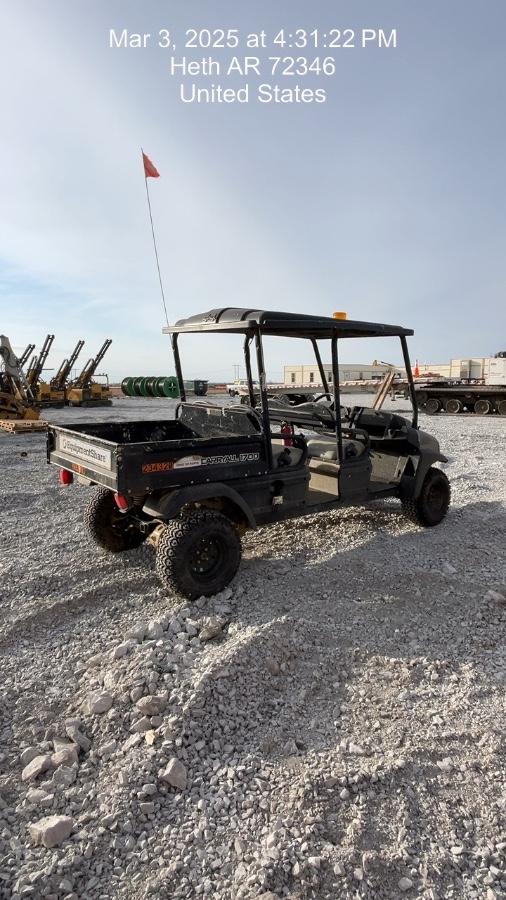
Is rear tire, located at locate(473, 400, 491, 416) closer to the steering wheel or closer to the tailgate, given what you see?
the steering wheel

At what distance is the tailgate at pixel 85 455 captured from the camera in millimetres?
3889

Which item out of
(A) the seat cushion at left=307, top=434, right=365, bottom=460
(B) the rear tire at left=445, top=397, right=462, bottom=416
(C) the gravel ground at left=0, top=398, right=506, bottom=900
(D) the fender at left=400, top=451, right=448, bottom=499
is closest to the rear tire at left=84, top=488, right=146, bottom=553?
(C) the gravel ground at left=0, top=398, right=506, bottom=900

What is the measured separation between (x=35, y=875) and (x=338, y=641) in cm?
205

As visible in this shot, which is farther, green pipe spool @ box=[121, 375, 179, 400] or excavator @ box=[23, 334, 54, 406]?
green pipe spool @ box=[121, 375, 179, 400]

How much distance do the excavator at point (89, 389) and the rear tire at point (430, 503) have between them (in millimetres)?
20880

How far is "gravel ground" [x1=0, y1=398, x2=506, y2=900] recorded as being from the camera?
2064 millimetres

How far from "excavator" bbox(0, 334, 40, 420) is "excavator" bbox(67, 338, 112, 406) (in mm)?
6068

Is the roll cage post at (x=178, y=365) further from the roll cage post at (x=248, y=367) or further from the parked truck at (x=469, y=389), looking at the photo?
the parked truck at (x=469, y=389)

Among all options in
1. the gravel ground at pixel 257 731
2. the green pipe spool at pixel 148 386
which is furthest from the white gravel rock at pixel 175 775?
the green pipe spool at pixel 148 386

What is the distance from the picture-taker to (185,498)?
398cm

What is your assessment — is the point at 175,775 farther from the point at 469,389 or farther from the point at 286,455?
the point at 469,389

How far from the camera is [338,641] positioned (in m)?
3.50

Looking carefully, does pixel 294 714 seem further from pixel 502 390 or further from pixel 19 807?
pixel 502 390

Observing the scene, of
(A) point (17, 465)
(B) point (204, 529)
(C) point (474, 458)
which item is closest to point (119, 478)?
(B) point (204, 529)
